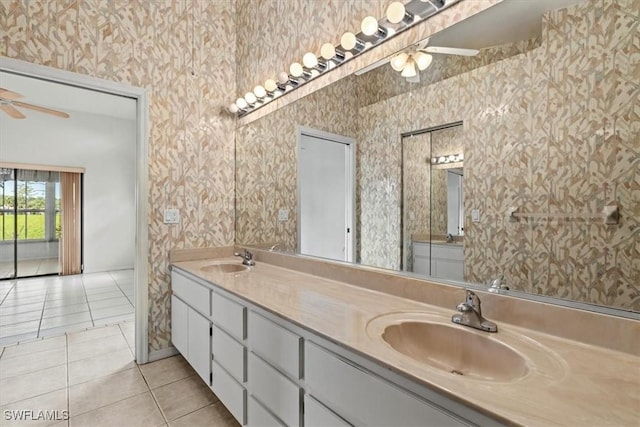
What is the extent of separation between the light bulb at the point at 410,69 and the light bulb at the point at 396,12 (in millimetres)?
188

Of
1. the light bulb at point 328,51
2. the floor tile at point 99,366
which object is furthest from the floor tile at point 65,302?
the light bulb at point 328,51

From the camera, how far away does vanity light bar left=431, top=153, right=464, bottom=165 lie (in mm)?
1335

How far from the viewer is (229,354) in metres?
1.60

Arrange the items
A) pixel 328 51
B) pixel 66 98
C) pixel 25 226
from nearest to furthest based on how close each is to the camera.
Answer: pixel 328 51 → pixel 66 98 → pixel 25 226

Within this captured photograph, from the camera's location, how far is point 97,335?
291 cm

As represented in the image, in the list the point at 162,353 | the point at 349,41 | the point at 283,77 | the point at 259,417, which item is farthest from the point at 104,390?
the point at 349,41

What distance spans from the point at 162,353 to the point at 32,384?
79cm

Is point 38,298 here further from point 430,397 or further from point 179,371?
point 430,397

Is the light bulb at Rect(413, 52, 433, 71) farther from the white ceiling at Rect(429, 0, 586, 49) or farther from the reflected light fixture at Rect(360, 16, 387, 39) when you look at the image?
the reflected light fixture at Rect(360, 16, 387, 39)

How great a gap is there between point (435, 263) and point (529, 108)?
2.38 feet

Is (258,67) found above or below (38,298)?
above

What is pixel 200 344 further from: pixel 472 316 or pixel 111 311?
pixel 111 311

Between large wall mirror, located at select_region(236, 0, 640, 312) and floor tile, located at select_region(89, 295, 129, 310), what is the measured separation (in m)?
3.67

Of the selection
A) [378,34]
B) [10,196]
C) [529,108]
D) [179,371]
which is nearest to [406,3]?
[378,34]
